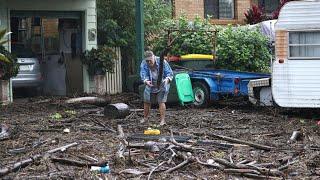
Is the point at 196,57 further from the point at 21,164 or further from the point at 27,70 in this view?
the point at 21,164

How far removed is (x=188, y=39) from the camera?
62.9 ft

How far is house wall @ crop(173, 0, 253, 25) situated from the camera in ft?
77.9

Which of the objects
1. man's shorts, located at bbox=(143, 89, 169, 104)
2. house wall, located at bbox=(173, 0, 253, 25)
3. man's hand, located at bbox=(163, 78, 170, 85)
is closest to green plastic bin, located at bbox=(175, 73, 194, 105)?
man's shorts, located at bbox=(143, 89, 169, 104)

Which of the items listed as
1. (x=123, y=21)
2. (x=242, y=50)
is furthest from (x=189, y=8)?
(x=242, y=50)

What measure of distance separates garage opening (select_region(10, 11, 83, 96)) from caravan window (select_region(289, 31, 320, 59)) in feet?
26.8

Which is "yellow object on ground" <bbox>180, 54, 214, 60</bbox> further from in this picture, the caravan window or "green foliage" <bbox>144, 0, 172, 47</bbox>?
the caravan window

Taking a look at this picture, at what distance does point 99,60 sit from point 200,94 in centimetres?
446

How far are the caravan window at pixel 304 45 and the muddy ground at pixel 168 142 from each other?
4.73 feet

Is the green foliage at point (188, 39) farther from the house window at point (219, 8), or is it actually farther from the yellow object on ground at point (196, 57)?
the house window at point (219, 8)

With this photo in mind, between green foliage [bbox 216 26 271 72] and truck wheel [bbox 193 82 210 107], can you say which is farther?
green foliage [bbox 216 26 271 72]

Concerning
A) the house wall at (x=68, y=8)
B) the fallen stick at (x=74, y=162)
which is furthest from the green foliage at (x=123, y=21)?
the fallen stick at (x=74, y=162)

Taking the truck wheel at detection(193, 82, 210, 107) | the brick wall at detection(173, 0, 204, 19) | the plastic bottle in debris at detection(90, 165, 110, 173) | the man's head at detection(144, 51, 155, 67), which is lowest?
the plastic bottle in debris at detection(90, 165, 110, 173)

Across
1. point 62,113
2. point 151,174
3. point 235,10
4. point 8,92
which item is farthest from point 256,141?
point 235,10

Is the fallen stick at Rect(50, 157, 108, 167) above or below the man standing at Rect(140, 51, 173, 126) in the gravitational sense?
below
